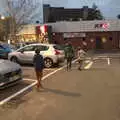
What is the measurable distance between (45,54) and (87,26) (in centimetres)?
3940

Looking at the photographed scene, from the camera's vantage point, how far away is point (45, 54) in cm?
2283

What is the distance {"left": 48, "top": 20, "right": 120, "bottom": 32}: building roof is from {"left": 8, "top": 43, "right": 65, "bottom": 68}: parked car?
37671mm

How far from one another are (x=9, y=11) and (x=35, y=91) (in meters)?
39.6

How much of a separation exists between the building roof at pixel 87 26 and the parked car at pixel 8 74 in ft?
156

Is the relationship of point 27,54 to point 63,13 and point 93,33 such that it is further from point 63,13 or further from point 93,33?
point 63,13

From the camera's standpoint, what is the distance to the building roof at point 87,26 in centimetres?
6025

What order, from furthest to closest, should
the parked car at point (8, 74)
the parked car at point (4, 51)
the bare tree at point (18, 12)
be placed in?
the bare tree at point (18, 12) → the parked car at point (4, 51) → the parked car at point (8, 74)

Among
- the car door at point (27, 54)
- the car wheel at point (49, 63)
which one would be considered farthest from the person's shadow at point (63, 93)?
the car door at point (27, 54)

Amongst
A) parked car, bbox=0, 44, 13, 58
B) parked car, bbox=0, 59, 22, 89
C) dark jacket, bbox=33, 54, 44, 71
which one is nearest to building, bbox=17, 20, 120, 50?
parked car, bbox=0, 44, 13, 58

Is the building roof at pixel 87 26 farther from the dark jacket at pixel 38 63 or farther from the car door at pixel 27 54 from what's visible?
the dark jacket at pixel 38 63

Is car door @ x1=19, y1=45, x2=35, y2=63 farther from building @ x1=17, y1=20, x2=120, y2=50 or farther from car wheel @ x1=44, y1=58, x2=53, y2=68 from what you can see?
building @ x1=17, y1=20, x2=120, y2=50

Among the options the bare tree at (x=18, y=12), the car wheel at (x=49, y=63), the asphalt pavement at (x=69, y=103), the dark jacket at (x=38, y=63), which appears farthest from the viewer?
the bare tree at (x=18, y=12)

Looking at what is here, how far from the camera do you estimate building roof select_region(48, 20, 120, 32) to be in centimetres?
6025

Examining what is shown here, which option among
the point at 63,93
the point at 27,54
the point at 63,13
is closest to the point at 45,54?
the point at 27,54
